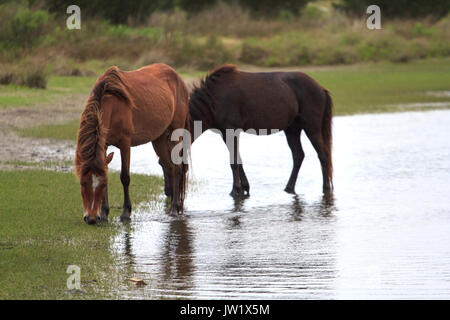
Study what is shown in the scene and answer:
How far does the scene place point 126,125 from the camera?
30.5 ft

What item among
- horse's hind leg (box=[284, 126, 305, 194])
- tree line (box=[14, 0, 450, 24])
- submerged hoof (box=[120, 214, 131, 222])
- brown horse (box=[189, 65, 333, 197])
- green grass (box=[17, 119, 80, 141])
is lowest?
green grass (box=[17, 119, 80, 141])

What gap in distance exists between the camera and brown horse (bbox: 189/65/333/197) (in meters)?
11.3

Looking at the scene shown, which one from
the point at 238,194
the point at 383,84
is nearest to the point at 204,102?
the point at 238,194

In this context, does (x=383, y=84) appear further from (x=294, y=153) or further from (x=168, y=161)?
(x=168, y=161)

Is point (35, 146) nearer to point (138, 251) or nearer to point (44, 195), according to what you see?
point (44, 195)

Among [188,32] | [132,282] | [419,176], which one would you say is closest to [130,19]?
[188,32]

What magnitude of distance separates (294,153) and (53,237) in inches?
177

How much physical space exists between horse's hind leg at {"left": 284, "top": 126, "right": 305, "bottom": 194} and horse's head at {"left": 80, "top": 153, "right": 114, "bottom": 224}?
3.78 meters

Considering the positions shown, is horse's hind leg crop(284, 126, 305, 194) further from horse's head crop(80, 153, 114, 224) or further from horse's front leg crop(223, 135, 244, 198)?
horse's head crop(80, 153, 114, 224)

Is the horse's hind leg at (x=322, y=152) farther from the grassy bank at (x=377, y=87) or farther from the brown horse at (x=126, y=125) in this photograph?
the grassy bank at (x=377, y=87)

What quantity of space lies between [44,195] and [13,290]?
162 inches

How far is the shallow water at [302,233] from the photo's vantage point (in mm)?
6992

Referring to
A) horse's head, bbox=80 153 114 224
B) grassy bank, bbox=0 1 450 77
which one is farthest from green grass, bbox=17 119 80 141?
horse's head, bbox=80 153 114 224

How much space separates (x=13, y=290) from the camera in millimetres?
6711
